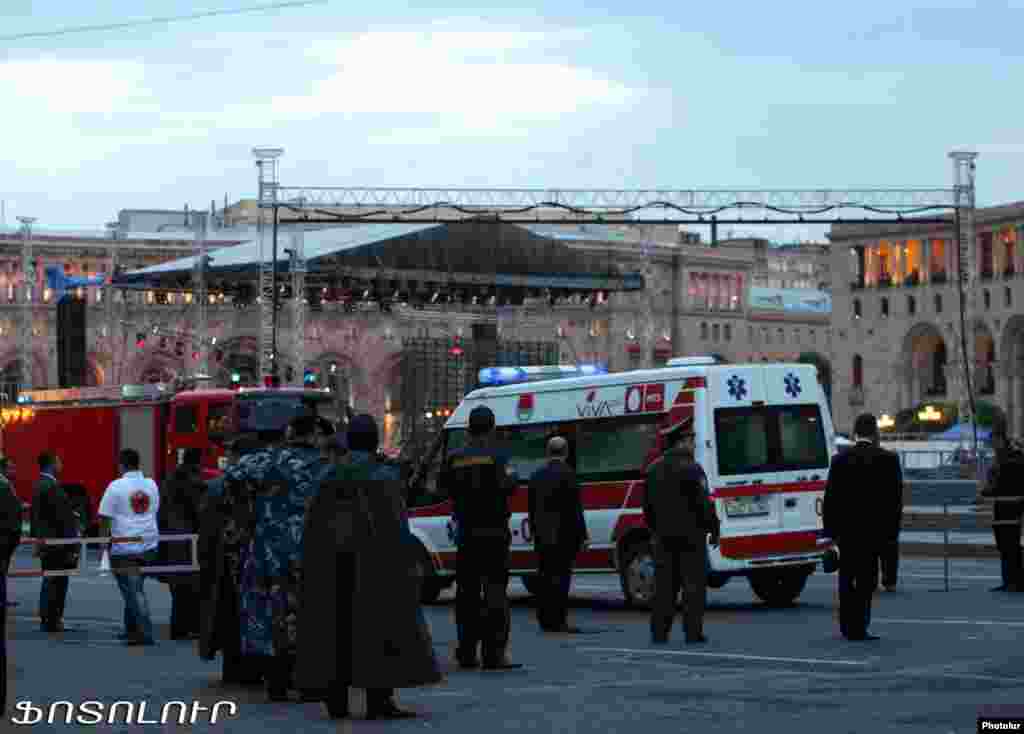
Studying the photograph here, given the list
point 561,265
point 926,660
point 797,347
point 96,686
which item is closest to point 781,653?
point 926,660

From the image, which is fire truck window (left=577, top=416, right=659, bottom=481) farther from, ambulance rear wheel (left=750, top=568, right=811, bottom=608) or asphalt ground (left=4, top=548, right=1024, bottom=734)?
ambulance rear wheel (left=750, top=568, right=811, bottom=608)

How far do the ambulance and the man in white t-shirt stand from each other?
14.3 ft

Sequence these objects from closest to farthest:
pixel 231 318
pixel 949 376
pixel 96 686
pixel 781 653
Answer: pixel 96 686 < pixel 781 653 < pixel 231 318 < pixel 949 376

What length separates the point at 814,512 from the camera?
2347cm

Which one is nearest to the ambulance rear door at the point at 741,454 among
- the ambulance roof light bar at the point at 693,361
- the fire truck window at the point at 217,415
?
the ambulance roof light bar at the point at 693,361

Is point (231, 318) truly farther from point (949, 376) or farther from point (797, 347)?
point (797, 347)

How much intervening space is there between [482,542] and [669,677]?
6.11ft

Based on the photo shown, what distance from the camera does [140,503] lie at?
67.1 ft

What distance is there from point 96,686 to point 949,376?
417 ft

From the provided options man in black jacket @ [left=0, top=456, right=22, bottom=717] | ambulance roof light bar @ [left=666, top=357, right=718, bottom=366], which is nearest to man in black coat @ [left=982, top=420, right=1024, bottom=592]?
ambulance roof light bar @ [left=666, top=357, right=718, bottom=366]

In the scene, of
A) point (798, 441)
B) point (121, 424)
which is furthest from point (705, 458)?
point (121, 424)

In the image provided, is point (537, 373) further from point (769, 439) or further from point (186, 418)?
point (186, 418)

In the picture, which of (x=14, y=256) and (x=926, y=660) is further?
(x=14, y=256)

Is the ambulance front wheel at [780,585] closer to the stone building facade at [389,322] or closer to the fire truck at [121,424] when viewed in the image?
the fire truck at [121,424]
